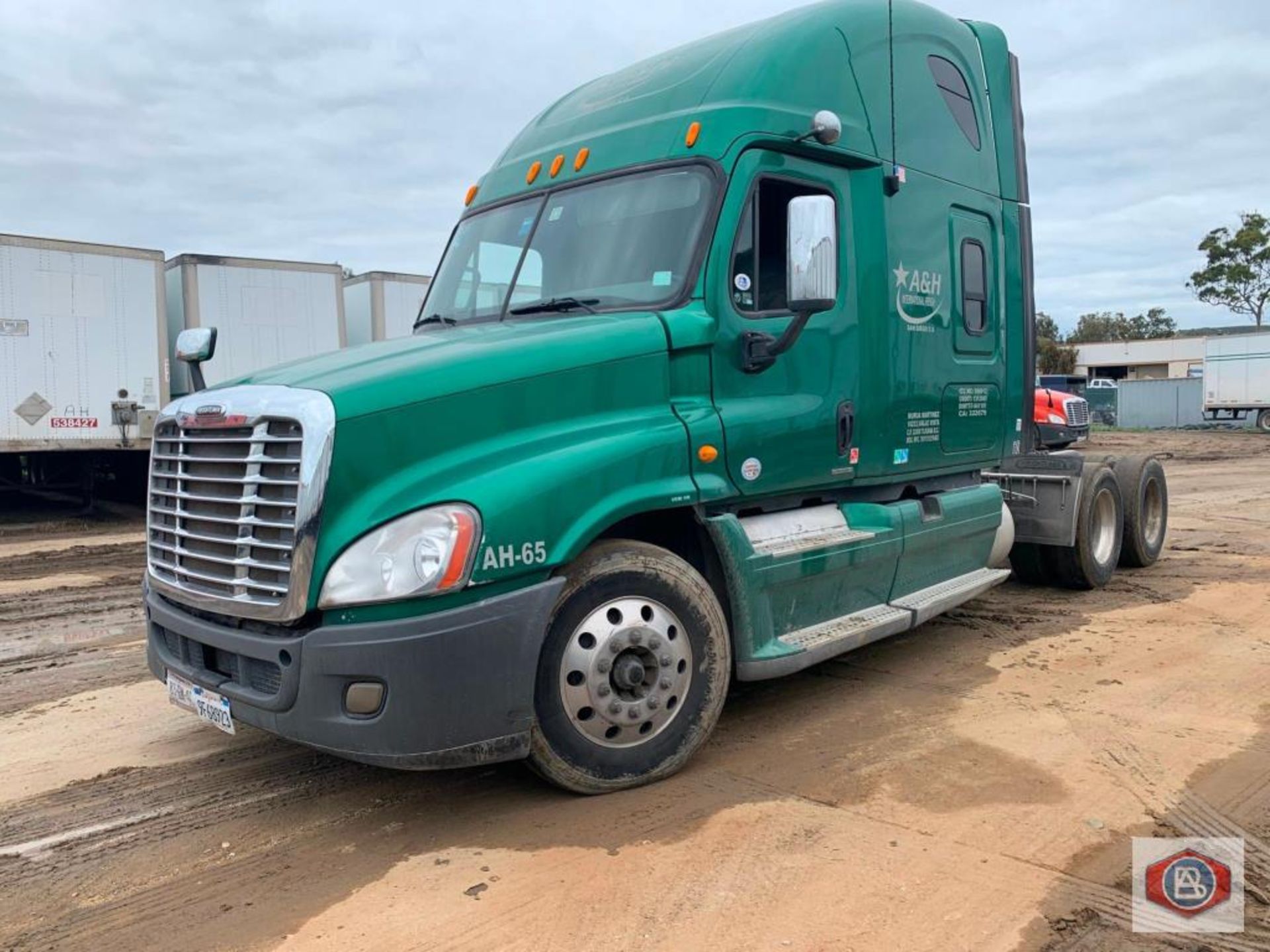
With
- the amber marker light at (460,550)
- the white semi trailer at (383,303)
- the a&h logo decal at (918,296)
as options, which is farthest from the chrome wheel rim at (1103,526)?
the white semi trailer at (383,303)

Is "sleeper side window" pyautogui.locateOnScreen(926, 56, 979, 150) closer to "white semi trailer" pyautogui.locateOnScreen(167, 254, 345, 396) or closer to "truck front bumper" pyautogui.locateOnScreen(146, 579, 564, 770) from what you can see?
"truck front bumper" pyautogui.locateOnScreen(146, 579, 564, 770)

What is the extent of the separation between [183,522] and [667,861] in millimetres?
2350

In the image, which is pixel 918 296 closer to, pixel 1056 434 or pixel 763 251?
pixel 763 251

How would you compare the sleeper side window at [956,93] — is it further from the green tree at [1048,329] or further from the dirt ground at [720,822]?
the green tree at [1048,329]

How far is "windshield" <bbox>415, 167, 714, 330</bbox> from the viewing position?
4.55 m

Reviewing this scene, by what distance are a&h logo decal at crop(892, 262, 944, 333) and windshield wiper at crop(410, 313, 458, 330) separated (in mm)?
2430

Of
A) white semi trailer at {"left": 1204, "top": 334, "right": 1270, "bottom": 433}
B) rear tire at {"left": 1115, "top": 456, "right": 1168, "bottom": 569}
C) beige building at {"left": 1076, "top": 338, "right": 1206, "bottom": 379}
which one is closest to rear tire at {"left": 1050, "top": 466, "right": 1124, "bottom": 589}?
rear tire at {"left": 1115, "top": 456, "right": 1168, "bottom": 569}

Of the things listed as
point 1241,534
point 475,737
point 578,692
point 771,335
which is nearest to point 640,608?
point 578,692

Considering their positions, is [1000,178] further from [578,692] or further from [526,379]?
[578,692]

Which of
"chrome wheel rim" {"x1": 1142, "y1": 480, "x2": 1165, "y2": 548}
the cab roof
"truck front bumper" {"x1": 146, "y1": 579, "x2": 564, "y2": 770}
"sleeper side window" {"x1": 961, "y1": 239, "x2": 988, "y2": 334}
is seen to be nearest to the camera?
"truck front bumper" {"x1": 146, "y1": 579, "x2": 564, "y2": 770}

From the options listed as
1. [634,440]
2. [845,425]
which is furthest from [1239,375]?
[634,440]

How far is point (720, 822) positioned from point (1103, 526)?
19.5 ft

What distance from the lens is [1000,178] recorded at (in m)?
6.83

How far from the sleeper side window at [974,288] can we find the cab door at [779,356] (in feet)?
4.76
